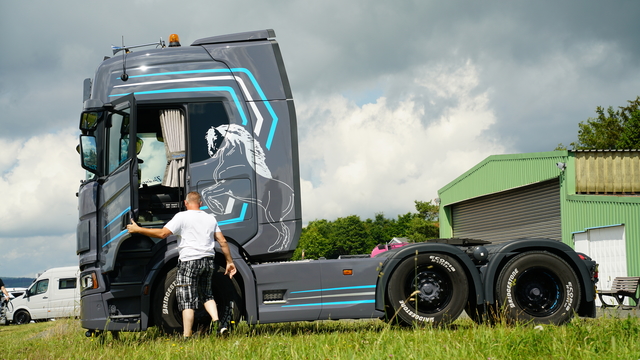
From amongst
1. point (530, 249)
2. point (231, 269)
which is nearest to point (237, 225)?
point (231, 269)

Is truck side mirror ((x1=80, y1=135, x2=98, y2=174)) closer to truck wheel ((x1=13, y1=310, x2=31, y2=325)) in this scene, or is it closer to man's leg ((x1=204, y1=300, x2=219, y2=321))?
man's leg ((x1=204, y1=300, x2=219, y2=321))

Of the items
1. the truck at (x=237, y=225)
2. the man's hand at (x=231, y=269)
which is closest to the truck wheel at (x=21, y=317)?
the truck at (x=237, y=225)

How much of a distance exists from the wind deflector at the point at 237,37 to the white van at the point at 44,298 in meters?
19.7

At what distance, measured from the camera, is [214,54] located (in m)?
6.86

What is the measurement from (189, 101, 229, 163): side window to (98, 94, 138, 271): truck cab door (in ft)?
2.27

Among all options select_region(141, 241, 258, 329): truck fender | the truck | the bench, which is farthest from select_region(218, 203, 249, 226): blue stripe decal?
the bench

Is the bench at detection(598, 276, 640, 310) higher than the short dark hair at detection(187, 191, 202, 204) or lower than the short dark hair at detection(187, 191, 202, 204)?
lower

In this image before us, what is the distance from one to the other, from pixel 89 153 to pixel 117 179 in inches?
20.0

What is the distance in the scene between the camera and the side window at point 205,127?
6587mm

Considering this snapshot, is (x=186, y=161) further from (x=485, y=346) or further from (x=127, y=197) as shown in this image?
(x=485, y=346)

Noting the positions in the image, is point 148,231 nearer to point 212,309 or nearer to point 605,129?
point 212,309

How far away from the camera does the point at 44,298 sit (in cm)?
2362

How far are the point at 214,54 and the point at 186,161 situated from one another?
1.44 metres

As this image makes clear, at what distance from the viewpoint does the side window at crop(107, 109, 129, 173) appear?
6.47 meters
